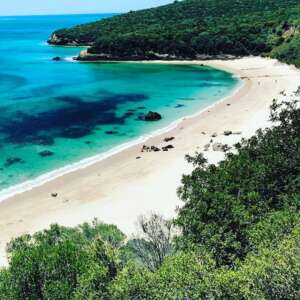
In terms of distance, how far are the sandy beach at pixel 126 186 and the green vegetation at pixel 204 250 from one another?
25.3ft

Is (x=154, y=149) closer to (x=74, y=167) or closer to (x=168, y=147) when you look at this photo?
(x=168, y=147)

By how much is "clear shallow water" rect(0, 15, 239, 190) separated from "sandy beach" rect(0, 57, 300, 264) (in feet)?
Result: 12.9

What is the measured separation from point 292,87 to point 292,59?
2455 centimetres

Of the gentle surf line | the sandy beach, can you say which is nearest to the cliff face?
the sandy beach

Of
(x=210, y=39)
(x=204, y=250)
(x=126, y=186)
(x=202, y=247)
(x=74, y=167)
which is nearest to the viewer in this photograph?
(x=204, y=250)

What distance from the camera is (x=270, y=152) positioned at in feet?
89.0

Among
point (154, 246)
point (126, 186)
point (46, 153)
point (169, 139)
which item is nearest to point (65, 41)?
point (169, 139)

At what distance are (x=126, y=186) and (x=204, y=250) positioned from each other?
20.9 meters

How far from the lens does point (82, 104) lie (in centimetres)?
7356

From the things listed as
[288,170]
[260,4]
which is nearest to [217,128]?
[288,170]

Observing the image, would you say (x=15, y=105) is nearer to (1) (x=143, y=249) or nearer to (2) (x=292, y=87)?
(2) (x=292, y=87)

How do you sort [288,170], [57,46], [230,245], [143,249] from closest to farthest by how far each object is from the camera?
[230,245]
[143,249]
[288,170]
[57,46]

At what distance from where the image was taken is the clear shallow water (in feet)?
161

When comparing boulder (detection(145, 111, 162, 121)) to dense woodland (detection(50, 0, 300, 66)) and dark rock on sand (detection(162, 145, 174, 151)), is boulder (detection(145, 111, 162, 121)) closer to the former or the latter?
dark rock on sand (detection(162, 145, 174, 151))
